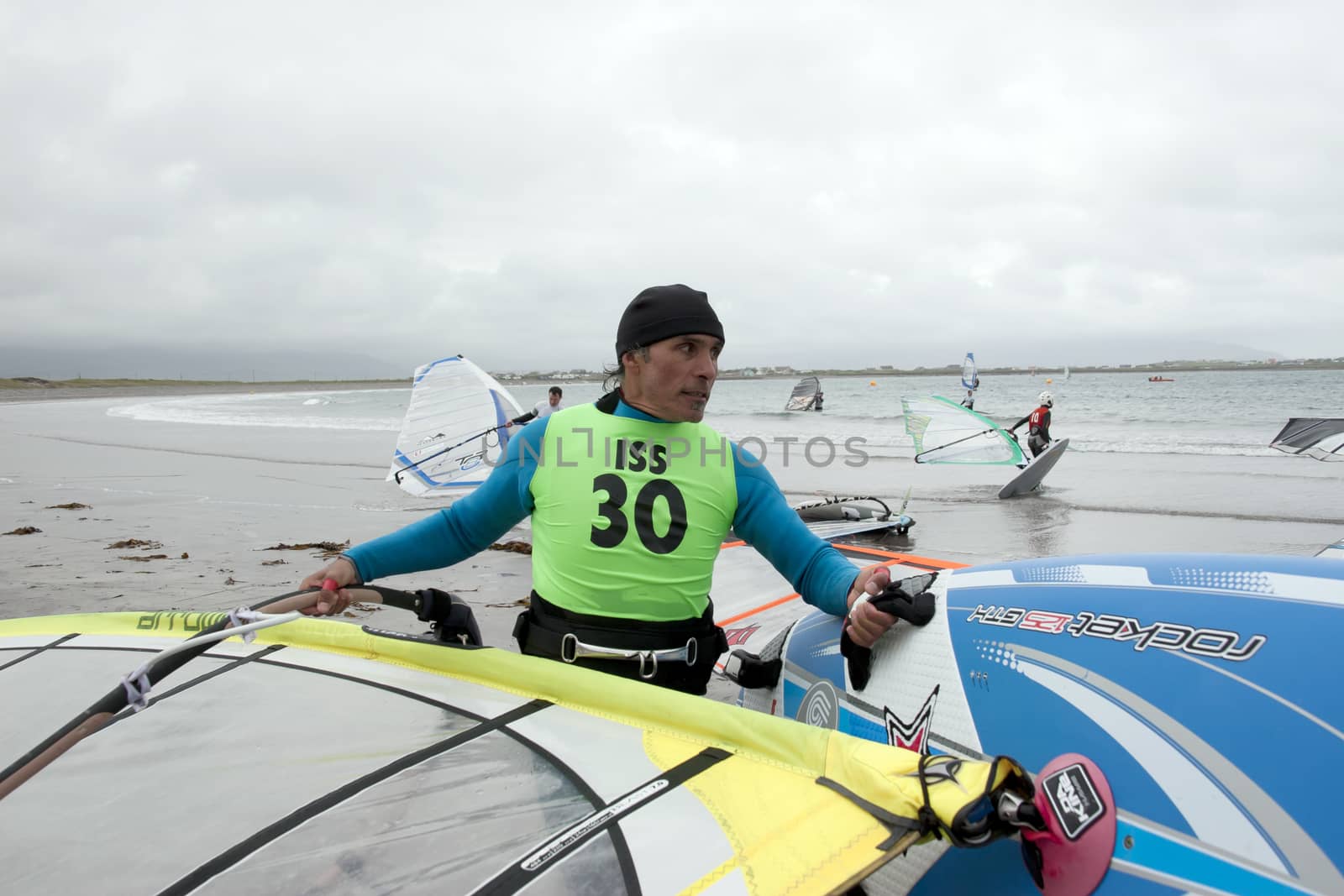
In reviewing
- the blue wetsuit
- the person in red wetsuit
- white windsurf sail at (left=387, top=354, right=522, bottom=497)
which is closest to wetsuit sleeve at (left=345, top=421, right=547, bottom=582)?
the blue wetsuit

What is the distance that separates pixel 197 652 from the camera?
5.15 ft

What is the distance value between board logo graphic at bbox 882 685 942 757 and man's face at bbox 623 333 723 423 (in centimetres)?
89

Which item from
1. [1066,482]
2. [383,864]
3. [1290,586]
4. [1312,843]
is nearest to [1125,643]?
[1290,586]

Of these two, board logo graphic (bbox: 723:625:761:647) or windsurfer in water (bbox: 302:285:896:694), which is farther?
board logo graphic (bbox: 723:625:761:647)

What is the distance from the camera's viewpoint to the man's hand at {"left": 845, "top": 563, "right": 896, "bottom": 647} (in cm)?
190

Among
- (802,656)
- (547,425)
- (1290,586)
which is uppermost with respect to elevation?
(547,425)

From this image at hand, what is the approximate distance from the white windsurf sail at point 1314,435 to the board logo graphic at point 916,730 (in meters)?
7.89

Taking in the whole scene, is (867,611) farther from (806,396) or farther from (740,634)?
(806,396)

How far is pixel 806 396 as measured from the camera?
1606 inches

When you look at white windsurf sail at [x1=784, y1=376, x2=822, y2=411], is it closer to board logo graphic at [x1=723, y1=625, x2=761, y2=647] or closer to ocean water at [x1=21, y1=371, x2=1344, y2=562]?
ocean water at [x1=21, y1=371, x2=1344, y2=562]

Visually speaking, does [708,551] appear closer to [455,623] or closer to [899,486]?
[455,623]

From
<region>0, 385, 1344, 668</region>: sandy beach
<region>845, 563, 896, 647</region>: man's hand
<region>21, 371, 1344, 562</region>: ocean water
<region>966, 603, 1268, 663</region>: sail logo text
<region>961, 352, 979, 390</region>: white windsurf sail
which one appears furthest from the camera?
<region>961, 352, 979, 390</region>: white windsurf sail

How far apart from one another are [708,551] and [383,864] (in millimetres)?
1060

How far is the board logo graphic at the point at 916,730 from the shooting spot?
1791 mm
